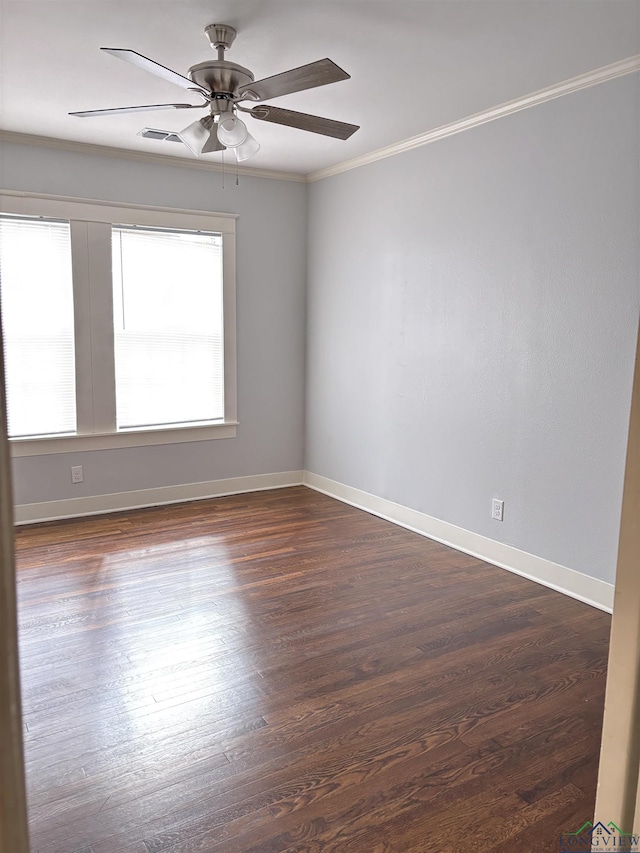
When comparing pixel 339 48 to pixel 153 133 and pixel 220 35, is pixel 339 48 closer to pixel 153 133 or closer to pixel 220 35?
pixel 220 35

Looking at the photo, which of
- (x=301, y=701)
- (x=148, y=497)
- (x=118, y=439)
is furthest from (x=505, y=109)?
(x=148, y=497)

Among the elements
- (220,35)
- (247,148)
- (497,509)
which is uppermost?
(220,35)

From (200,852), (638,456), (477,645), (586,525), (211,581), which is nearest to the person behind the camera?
(638,456)

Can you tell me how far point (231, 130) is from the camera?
2.71 m

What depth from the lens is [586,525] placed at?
333 centimetres

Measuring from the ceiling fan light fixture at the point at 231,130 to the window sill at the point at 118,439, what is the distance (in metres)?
2.64

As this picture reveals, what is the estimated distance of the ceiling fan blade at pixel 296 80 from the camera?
228 cm

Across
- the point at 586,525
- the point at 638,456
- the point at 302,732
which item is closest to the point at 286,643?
the point at 302,732

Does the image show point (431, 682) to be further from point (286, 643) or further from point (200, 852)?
point (200, 852)

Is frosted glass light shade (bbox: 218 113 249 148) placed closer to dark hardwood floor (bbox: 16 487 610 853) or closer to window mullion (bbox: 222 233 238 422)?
dark hardwood floor (bbox: 16 487 610 853)

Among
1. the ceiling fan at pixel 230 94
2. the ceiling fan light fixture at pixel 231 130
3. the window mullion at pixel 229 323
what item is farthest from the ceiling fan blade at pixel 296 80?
the window mullion at pixel 229 323

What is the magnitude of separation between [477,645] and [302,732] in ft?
3.29

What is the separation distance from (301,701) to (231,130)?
236 centimetres

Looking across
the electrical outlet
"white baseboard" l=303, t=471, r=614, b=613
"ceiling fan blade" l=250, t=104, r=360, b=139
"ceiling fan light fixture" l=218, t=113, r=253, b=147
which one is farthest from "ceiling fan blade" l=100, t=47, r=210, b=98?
"white baseboard" l=303, t=471, r=614, b=613
